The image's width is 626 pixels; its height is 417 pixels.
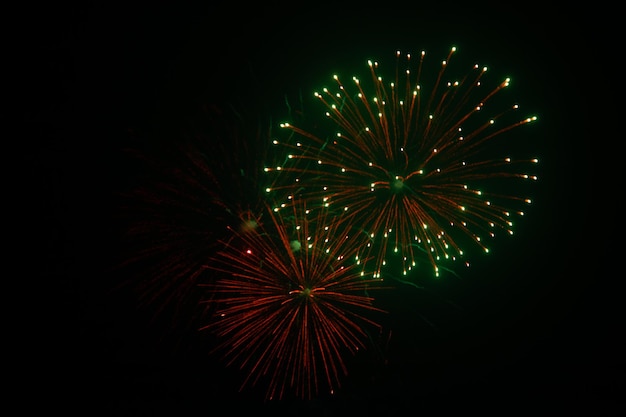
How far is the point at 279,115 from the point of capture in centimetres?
317

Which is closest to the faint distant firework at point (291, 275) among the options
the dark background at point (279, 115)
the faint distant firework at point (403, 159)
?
the faint distant firework at point (403, 159)

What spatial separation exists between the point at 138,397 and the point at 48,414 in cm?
90

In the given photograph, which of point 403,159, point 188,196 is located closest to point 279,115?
point 188,196

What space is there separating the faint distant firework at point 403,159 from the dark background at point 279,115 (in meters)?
0.36

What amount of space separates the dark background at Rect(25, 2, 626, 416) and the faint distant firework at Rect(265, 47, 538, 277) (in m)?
Result: 0.36

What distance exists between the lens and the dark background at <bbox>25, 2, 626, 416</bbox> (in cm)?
316

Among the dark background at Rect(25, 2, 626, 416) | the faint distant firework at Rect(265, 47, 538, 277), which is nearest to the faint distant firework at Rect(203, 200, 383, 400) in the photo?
the faint distant firework at Rect(265, 47, 538, 277)

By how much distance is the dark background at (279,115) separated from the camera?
3.16m

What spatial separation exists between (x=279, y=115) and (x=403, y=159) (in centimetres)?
115

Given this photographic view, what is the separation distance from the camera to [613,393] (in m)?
3.50

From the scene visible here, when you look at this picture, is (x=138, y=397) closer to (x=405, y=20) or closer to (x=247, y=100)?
(x=247, y=100)

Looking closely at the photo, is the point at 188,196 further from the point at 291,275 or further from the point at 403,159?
the point at 403,159

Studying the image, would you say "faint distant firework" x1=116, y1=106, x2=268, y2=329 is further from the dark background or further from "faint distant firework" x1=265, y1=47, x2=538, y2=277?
"faint distant firework" x1=265, y1=47, x2=538, y2=277

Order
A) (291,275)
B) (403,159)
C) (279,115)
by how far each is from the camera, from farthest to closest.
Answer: (279,115)
(291,275)
(403,159)
